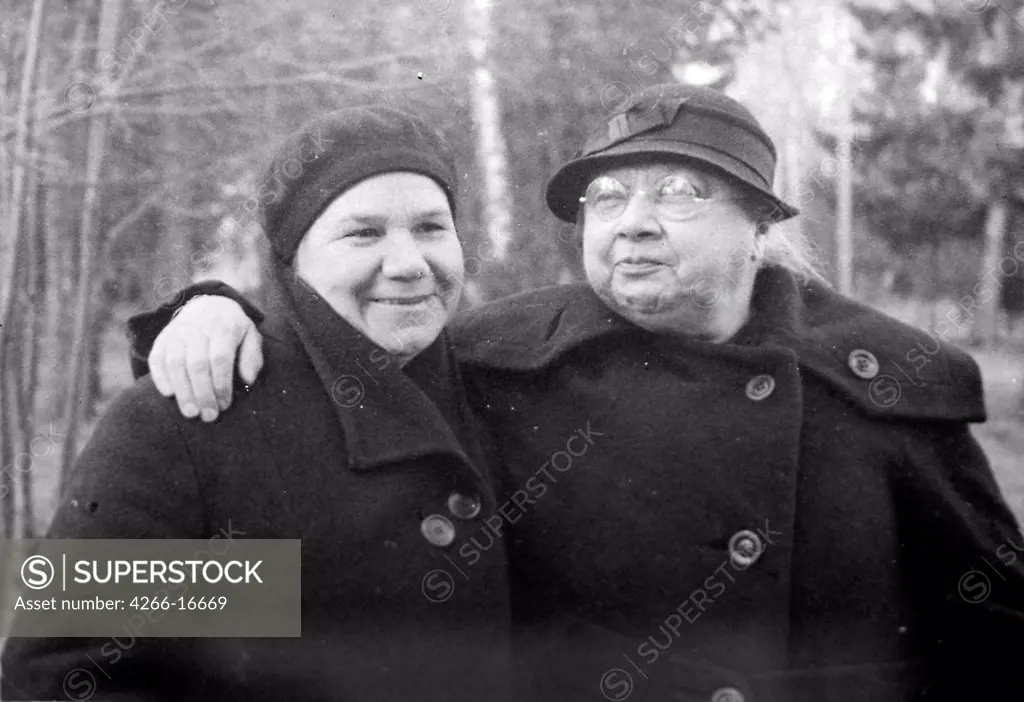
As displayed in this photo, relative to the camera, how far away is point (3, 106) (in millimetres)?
1976

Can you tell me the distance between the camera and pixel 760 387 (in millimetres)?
1822

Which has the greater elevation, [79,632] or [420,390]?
[420,390]

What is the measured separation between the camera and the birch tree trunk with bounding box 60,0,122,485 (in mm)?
1982

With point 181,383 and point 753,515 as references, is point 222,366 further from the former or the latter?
point 753,515

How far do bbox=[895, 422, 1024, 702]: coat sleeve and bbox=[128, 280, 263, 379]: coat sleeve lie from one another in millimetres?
1380

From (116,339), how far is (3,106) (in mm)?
578

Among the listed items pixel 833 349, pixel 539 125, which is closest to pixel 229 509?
pixel 539 125

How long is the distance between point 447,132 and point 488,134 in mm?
101

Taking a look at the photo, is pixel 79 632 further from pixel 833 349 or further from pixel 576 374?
pixel 833 349

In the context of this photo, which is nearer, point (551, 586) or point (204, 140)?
point (551, 586)

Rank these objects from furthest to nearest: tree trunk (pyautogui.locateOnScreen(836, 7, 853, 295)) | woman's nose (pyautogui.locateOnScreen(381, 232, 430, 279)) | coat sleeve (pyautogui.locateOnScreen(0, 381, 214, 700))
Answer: tree trunk (pyautogui.locateOnScreen(836, 7, 853, 295)) < woman's nose (pyautogui.locateOnScreen(381, 232, 430, 279)) < coat sleeve (pyautogui.locateOnScreen(0, 381, 214, 700))

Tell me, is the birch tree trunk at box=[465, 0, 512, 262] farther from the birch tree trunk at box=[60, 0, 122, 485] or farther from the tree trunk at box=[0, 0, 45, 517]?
the tree trunk at box=[0, 0, 45, 517]

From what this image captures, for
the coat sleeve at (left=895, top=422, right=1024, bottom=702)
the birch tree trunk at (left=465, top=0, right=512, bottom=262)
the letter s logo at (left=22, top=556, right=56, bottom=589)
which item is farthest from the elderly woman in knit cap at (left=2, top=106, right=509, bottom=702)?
the coat sleeve at (left=895, top=422, right=1024, bottom=702)

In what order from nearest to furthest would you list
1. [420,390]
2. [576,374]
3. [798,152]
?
[420,390] < [576,374] < [798,152]
